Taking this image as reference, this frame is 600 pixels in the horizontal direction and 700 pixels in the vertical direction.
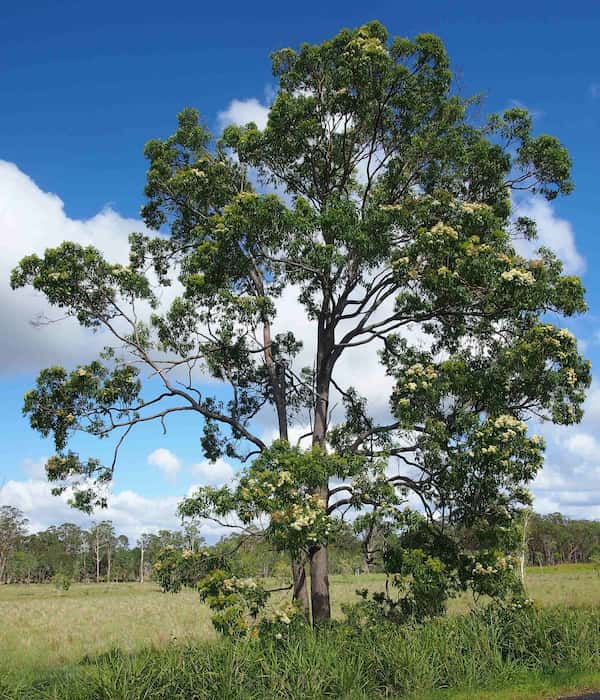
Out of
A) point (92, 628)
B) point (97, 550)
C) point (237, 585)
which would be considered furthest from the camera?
point (97, 550)

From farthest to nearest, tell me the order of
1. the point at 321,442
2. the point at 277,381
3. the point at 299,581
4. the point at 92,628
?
1. the point at 92,628
2. the point at 277,381
3. the point at 321,442
4. the point at 299,581

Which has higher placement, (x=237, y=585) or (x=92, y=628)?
(x=237, y=585)

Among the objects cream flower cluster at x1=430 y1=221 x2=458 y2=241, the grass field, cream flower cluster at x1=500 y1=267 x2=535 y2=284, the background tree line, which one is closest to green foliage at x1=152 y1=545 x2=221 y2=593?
the grass field

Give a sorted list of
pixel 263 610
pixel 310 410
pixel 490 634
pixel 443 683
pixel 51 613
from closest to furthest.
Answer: pixel 443 683 → pixel 490 634 → pixel 263 610 → pixel 310 410 → pixel 51 613

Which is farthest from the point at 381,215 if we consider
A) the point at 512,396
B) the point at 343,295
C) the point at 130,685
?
the point at 130,685

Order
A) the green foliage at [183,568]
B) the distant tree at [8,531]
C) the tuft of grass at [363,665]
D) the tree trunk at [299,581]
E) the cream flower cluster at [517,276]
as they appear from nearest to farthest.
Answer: the tuft of grass at [363,665] < the cream flower cluster at [517,276] < the green foliage at [183,568] < the tree trunk at [299,581] < the distant tree at [8,531]

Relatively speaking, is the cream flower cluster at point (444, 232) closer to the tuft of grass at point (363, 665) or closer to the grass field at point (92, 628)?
the tuft of grass at point (363, 665)

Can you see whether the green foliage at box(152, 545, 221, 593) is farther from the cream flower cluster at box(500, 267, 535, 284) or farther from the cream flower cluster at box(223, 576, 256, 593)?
the cream flower cluster at box(500, 267, 535, 284)

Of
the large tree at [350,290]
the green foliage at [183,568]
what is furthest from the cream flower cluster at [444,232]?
the green foliage at [183,568]

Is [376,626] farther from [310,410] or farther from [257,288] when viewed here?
[257,288]

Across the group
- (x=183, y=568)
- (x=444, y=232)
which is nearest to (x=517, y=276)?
(x=444, y=232)

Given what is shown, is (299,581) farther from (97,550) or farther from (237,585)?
(97,550)

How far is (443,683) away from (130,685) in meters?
4.74

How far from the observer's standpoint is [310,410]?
58.2ft
